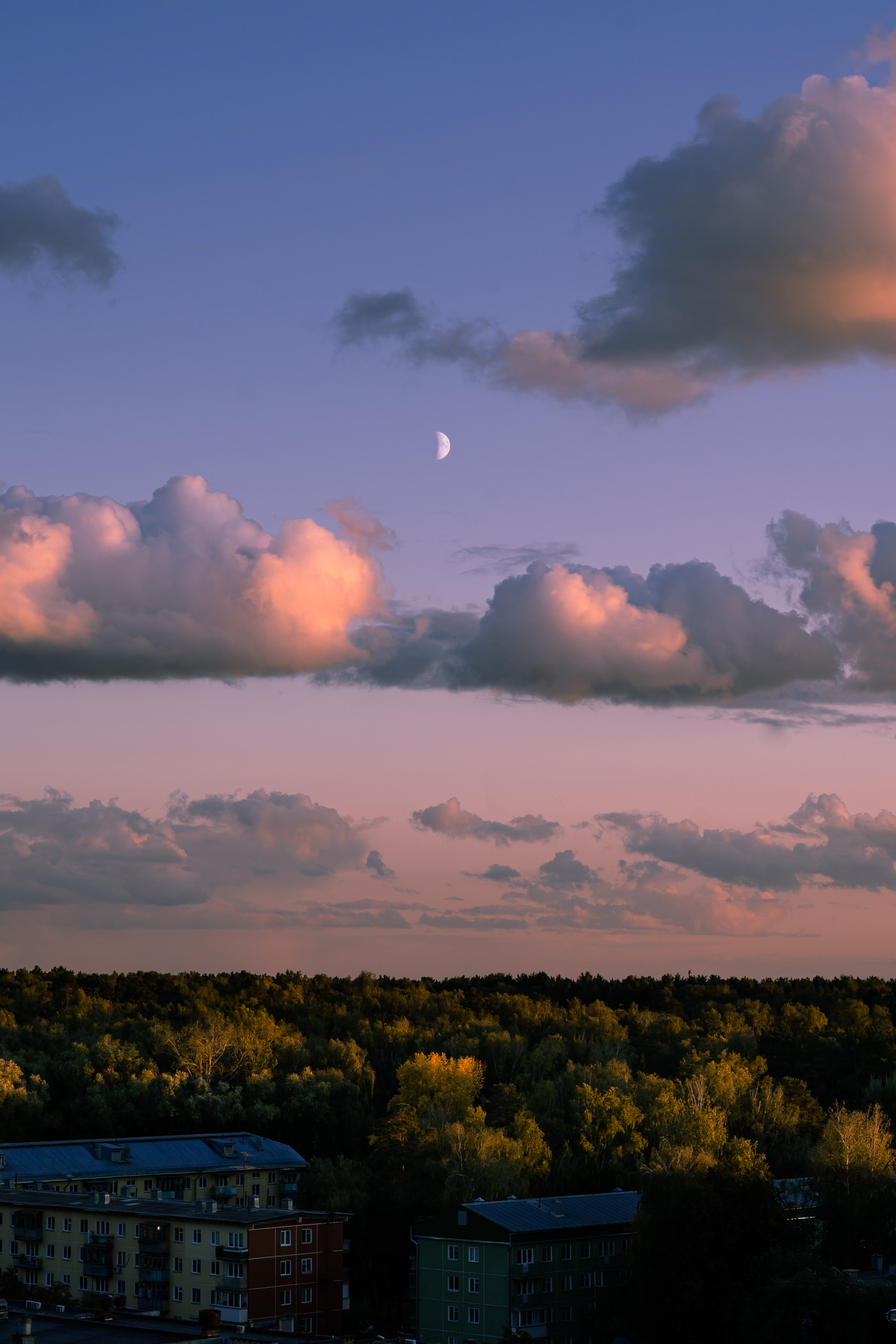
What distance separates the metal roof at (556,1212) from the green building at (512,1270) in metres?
0.10

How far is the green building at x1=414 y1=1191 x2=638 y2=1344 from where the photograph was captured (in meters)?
92.6

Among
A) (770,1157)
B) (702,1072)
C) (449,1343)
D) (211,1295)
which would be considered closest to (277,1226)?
(211,1295)

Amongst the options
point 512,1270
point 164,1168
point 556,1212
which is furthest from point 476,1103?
point 512,1270

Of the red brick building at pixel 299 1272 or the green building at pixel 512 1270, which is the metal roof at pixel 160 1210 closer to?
Answer: the red brick building at pixel 299 1272

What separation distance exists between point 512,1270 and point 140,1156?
111 ft

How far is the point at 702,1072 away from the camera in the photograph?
140375 mm

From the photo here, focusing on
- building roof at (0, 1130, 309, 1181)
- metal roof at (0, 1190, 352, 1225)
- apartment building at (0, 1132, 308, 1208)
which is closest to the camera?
metal roof at (0, 1190, 352, 1225)

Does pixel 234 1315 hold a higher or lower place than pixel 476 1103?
lower

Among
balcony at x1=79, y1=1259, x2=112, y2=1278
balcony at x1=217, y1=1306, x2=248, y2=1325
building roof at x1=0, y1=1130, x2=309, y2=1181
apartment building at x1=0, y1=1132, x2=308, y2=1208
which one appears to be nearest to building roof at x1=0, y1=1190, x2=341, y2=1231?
balcony at x1=79, y1=1259, x2=112, y2=1278

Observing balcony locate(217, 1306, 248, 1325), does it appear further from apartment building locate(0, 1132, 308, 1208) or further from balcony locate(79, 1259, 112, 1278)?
apartment building locate(0, 1132, 308, 1208)

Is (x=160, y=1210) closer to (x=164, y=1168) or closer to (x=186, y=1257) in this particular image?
(x=186, y=1257)

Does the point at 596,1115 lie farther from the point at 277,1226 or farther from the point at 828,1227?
the point at 277,1226

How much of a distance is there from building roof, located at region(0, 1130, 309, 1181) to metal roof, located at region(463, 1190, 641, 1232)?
83.7 ft

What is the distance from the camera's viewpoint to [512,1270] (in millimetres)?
91938
